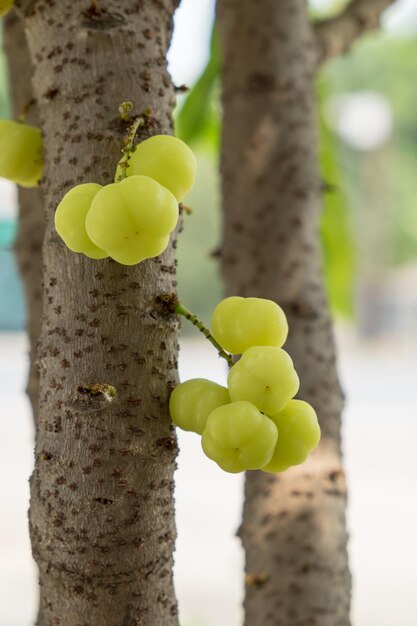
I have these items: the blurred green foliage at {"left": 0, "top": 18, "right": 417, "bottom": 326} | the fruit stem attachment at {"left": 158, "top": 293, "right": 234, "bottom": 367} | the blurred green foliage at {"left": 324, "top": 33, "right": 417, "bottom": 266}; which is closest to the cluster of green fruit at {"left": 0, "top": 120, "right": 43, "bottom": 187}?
the fruit stem attachment at {"left": 158, "top": 293, "right": 234, "bottom": 367}

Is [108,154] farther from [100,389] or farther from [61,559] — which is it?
[61,559]

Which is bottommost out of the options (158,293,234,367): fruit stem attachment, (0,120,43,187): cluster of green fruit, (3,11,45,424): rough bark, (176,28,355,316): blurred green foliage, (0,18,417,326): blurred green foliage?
(158,293,234,367): fruit stem attachment

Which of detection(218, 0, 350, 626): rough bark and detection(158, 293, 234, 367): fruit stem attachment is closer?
detection(158, 293, 234, 367): fruit stem attachment

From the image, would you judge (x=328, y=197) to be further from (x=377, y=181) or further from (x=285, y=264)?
(x=377, y=181)

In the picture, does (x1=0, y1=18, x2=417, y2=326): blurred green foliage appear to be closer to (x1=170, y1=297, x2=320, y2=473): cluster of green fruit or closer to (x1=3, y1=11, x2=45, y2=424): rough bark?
(x1=3, y1=11, x2=45, y2=424): rough bark

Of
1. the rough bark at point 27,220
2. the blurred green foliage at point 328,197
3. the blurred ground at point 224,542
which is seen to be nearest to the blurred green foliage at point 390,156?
the blurred ground at point 224,542

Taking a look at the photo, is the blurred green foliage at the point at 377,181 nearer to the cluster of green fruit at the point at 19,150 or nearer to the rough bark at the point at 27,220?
the rough bark at the point at 27,220
